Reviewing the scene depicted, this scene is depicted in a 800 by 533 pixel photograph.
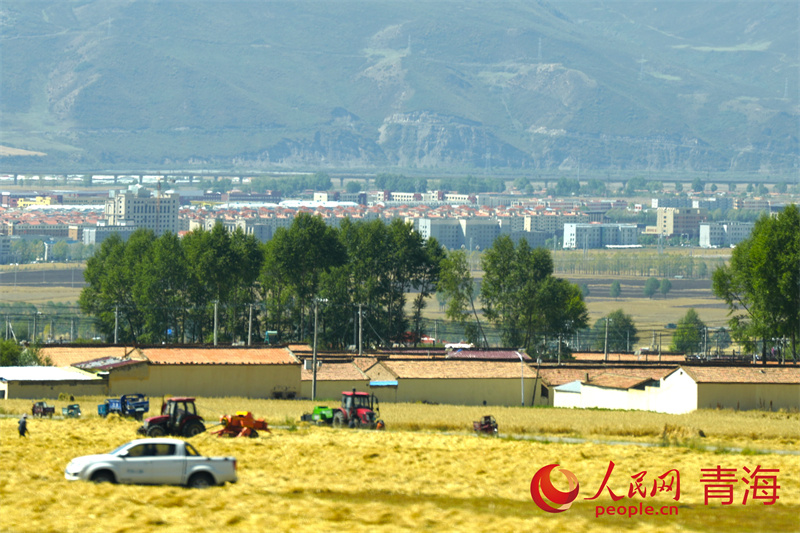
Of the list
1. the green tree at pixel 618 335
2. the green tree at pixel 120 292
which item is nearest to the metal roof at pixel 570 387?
the green tree at pixel 120 292

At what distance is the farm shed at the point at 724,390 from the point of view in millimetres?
51062

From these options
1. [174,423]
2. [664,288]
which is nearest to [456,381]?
[174,423]

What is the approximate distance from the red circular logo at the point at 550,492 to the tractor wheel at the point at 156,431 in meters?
10.6

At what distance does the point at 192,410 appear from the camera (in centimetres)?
3391

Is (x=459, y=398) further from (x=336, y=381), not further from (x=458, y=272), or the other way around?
(x=458, y=272)

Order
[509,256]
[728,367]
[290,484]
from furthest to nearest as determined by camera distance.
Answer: [509,256]
[728,367]
[290,484]

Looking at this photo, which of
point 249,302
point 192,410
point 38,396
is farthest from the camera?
point 249,302

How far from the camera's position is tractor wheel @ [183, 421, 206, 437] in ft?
105

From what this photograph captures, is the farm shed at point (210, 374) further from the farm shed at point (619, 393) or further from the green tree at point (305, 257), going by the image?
the green tree at point (305, 257)

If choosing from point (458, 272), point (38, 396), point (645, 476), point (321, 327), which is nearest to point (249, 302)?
point (321, 327)

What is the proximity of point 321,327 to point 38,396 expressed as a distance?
33.8 m

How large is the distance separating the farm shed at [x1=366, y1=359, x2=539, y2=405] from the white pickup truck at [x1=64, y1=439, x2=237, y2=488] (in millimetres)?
30095

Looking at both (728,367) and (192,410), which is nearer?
(192,410)

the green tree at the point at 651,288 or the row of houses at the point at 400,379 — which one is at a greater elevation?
the green tree at the point at 651,288
